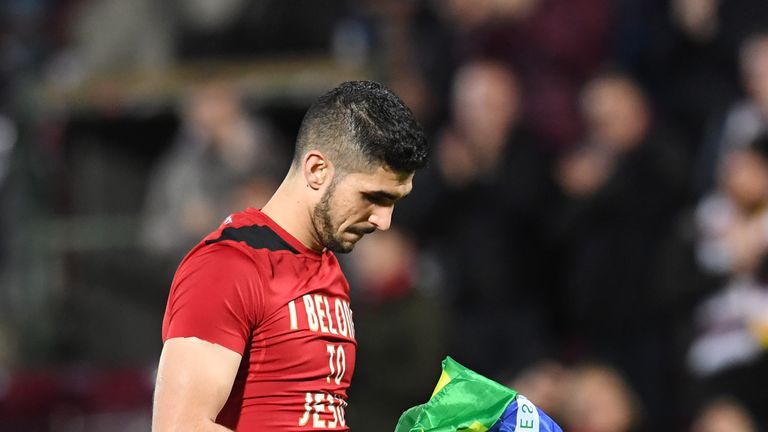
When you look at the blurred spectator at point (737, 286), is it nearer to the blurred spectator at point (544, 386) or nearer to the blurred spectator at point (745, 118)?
the blurred spectator at point (745, 118)

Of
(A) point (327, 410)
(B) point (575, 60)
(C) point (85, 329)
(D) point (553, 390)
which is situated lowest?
(A) point (327, 410)

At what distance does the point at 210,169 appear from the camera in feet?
31.4

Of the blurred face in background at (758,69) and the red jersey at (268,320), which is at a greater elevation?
the blurred face in background at (758,69)

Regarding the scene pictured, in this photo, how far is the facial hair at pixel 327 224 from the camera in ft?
12.5

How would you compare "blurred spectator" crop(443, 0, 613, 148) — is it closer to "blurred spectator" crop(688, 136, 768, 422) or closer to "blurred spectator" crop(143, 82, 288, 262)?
"blurred spectator" crop(688, 136, 768, 422)

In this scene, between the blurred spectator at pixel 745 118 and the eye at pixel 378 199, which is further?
the blurred spectator at pixel 745 118

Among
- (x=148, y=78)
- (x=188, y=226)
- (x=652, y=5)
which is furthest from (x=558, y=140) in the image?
(x=148, y=78)

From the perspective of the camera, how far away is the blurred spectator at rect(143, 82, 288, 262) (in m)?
9.26

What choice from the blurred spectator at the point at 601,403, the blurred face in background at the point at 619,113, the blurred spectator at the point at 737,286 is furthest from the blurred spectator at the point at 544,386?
Result: the blurred face in background at the point at 619,113

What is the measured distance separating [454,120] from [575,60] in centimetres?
93

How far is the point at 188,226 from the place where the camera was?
30.9ft

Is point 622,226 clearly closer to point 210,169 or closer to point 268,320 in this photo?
point 210,169

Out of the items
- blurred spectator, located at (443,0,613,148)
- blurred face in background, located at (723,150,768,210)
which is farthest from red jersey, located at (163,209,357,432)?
blurred spectator, located at (443,0,613,148)

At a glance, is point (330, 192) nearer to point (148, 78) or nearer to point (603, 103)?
point (603, 103)
